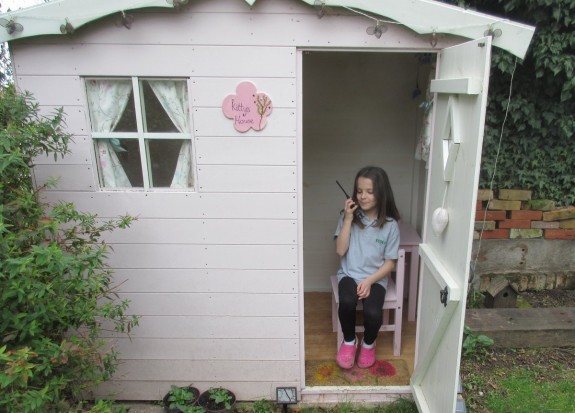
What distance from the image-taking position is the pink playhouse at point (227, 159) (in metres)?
1.89

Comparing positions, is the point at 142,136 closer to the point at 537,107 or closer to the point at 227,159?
the point at 227,159

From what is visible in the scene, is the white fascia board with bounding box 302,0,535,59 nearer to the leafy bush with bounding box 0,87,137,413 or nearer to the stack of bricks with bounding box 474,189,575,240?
the leafy bush with bounding box 0,87,137,413

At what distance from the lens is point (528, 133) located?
3.17 m

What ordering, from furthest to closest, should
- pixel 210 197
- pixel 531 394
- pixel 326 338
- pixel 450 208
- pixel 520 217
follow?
pixel 520 217 < pixel 326 338 < pixel 531 394 < pixel 210 197 < pixel 450 208

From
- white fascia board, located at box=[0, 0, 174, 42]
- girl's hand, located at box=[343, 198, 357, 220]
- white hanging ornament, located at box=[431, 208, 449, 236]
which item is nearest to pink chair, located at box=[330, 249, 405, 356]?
girl's hand, located at box=[343, 198, 357, 220]

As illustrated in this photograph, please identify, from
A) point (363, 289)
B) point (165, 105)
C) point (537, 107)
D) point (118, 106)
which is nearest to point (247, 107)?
point (165, 105)

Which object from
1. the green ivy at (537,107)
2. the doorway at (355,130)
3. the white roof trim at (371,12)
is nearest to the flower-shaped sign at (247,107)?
the white roof trim at (371,12)

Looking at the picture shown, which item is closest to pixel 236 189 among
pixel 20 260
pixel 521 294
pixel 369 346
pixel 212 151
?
pixel 212 151

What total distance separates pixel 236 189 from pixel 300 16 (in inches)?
36.3

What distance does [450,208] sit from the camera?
1879 mm

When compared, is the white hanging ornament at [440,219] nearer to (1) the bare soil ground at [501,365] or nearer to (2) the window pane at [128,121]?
(1) the bare soil ground at [501,365]

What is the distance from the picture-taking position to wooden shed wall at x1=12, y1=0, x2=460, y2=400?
199cm

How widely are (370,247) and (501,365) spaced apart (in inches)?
49.4

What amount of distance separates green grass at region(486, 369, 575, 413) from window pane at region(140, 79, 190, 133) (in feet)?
8.12
